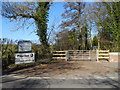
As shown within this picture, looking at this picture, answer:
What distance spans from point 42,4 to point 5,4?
4.32 meters

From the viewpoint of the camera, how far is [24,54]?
1216cm

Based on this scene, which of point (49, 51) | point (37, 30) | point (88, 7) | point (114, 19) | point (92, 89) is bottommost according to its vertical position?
point (92, 89)

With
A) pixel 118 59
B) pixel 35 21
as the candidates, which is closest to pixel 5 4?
pixel 35 21

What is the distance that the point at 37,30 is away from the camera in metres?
17.5

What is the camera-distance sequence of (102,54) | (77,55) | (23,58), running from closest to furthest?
1. (23,58)
2. (102,54)
3. (77,55)

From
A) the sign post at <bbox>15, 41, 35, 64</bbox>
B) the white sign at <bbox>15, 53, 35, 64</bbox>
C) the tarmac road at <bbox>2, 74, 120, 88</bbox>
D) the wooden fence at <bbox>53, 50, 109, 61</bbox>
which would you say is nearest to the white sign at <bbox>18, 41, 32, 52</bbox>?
the sign post at <bbox>15, 41, 35, 64</bbox>

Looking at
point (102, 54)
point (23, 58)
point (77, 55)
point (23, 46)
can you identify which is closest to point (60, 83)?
point (23, 58)

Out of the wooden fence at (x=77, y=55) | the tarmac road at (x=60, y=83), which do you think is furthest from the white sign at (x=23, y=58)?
the wooden fence at (x=77, y=55)

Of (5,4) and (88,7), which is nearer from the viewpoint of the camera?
(5,4)

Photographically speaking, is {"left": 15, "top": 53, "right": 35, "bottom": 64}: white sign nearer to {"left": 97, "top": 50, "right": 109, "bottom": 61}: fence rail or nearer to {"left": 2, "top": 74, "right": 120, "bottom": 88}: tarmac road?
{"left": 2, "top": 74, "right": 120, "bottom": 88}: tarmac road

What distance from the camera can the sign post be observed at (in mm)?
11992

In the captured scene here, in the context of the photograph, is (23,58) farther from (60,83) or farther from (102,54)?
(102,54)

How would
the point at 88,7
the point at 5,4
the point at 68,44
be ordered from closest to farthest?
1. the point at 5,4
2. the point at 68,44
3. the point at 88,7

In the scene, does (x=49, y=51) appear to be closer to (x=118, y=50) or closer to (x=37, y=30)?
(x=37, y=30)
